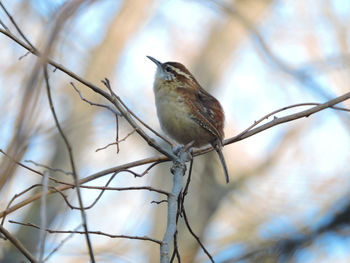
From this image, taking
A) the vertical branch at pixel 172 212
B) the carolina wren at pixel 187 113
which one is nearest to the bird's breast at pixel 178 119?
the carolina wren at pixel 187 113

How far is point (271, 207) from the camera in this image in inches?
310

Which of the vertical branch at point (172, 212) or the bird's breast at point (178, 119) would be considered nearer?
the vertical branch at point (172, 212)

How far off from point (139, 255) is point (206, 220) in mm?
1275

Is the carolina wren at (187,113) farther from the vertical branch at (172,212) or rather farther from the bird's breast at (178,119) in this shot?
the vertical branch at (172,212)

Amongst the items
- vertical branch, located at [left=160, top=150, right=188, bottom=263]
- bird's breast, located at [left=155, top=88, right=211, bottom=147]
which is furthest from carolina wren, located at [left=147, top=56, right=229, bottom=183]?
vertical branch, located at [left=160, top=150, right=188, bottom=263]

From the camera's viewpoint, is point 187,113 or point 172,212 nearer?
point 172,212

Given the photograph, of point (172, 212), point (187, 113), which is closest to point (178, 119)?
point (187, 113)

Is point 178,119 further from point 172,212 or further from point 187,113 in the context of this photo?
point 172,212

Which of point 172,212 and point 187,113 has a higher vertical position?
point 187,113

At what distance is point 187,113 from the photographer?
4.11 m

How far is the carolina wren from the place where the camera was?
409 centimetres

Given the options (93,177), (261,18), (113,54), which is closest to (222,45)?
(261,18)

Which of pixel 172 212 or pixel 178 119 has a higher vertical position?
pixel 178 119

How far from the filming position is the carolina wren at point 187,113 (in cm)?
409
